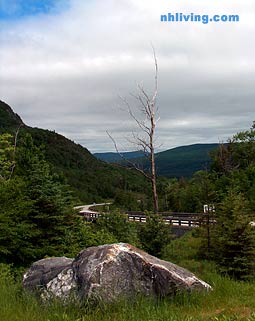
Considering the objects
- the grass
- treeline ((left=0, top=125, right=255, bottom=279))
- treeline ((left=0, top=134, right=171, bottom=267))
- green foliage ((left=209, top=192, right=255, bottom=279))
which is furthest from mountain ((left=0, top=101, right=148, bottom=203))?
the grass

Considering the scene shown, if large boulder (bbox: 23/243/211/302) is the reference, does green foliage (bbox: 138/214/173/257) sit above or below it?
below

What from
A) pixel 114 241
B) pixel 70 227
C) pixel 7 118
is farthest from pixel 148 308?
pixel 7 118

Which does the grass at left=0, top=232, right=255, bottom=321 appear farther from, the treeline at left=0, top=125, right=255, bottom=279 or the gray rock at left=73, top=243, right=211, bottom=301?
the treeline at left=0, top=125, right=255, bottom=279

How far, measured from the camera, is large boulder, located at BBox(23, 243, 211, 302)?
632 cm

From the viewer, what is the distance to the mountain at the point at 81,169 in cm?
10706

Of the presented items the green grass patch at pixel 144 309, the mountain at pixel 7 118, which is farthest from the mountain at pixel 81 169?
the green grass patch at pixel 144 309

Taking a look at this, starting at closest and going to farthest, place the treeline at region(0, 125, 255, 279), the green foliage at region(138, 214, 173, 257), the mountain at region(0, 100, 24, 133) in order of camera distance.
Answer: the treeline at region(0, 125, 255, 279)
the green foliage at region(138, 214, 173, 257)
the mountain at region(0, 100, 24, 133)

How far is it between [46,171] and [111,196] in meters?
90.0

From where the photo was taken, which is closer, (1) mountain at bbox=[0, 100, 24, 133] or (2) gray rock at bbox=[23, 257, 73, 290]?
(2) gray rock at bbox=[23, 257, 73, 290]

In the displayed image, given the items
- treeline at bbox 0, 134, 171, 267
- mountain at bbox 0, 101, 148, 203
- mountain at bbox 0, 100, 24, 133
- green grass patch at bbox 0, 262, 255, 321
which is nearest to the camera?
green grass patch at bbox 0, 262, 255, 321

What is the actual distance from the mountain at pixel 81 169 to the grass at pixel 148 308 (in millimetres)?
86704

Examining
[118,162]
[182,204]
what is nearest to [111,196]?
[182,204]

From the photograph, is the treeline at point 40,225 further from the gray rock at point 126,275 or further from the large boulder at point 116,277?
the gray rock at point 126,275

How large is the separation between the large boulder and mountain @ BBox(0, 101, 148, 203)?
86.3m
